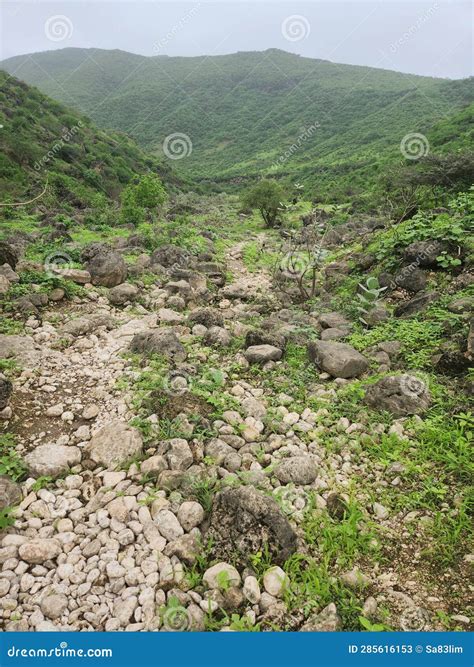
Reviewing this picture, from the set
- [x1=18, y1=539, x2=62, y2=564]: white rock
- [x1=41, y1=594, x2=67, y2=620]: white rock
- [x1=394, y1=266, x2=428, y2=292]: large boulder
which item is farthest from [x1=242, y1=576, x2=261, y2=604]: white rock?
[x1=394, y1=266, x2=428, y2=292]: large boulder

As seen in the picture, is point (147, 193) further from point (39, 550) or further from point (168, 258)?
point (39, 550)

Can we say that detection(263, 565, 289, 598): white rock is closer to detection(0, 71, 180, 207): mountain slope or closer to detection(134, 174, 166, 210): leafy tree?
detection(134, 174, 166, 210): leafy tree

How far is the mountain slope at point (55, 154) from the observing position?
2823cm

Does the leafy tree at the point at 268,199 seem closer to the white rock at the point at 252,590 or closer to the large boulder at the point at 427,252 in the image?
the large boulder at the point at 427,252

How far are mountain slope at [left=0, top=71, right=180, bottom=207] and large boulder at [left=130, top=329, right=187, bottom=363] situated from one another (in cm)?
2114

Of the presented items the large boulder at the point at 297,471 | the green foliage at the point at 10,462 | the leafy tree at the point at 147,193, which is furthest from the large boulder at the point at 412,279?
the leafy tree at the point at 147,193

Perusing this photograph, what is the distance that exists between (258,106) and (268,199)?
99.5 metres

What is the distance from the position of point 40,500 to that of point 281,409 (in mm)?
2444

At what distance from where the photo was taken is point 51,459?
3484 millimetres

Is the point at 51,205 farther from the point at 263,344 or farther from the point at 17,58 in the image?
the point at 17,58

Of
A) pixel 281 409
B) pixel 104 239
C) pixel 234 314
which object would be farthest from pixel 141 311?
pixel 104 239

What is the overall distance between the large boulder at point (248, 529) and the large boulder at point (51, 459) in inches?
56.4

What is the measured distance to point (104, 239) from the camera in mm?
12766

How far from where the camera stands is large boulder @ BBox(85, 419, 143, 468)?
353 centimetres
